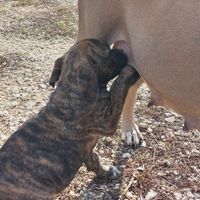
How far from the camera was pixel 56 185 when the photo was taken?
205cm

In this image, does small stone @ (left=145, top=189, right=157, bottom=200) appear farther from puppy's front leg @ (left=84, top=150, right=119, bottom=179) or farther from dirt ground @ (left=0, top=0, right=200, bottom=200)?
puppy's front leg @ (left=84, top=150, right=119, bottom=179)

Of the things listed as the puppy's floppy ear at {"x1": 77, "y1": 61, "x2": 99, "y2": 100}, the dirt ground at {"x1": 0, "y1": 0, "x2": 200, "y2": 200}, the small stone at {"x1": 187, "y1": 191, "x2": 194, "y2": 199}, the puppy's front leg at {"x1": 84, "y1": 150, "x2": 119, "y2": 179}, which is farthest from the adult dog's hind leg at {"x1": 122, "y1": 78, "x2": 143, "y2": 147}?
the puppy's floppy ear at {"x1": 77, "y1": 61, "x2": 99, "y2": 100}

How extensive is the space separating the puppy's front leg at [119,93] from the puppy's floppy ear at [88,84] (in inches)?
9.3

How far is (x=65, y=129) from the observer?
205 centimetres

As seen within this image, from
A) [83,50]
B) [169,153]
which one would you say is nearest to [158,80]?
[83,50]

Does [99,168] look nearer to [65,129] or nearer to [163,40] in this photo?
[65,129]

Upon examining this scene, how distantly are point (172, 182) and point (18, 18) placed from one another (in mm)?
4580

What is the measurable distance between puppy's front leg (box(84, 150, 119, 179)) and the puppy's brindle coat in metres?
0.26

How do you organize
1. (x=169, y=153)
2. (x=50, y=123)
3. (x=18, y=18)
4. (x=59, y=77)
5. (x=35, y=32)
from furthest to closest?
1. (x=18, y=18)
2. (x=35, y=32)
3. (x=169, y=153)
4. (x=59, y=77)
5. (x=50, y=123)

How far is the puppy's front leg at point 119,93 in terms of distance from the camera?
2037 mm

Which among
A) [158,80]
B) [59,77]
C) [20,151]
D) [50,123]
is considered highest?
[158,80]

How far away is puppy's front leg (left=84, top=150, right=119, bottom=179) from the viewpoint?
242 centimetres

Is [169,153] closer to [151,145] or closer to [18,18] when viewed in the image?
[151,145]

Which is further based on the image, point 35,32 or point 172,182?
point 35,32
